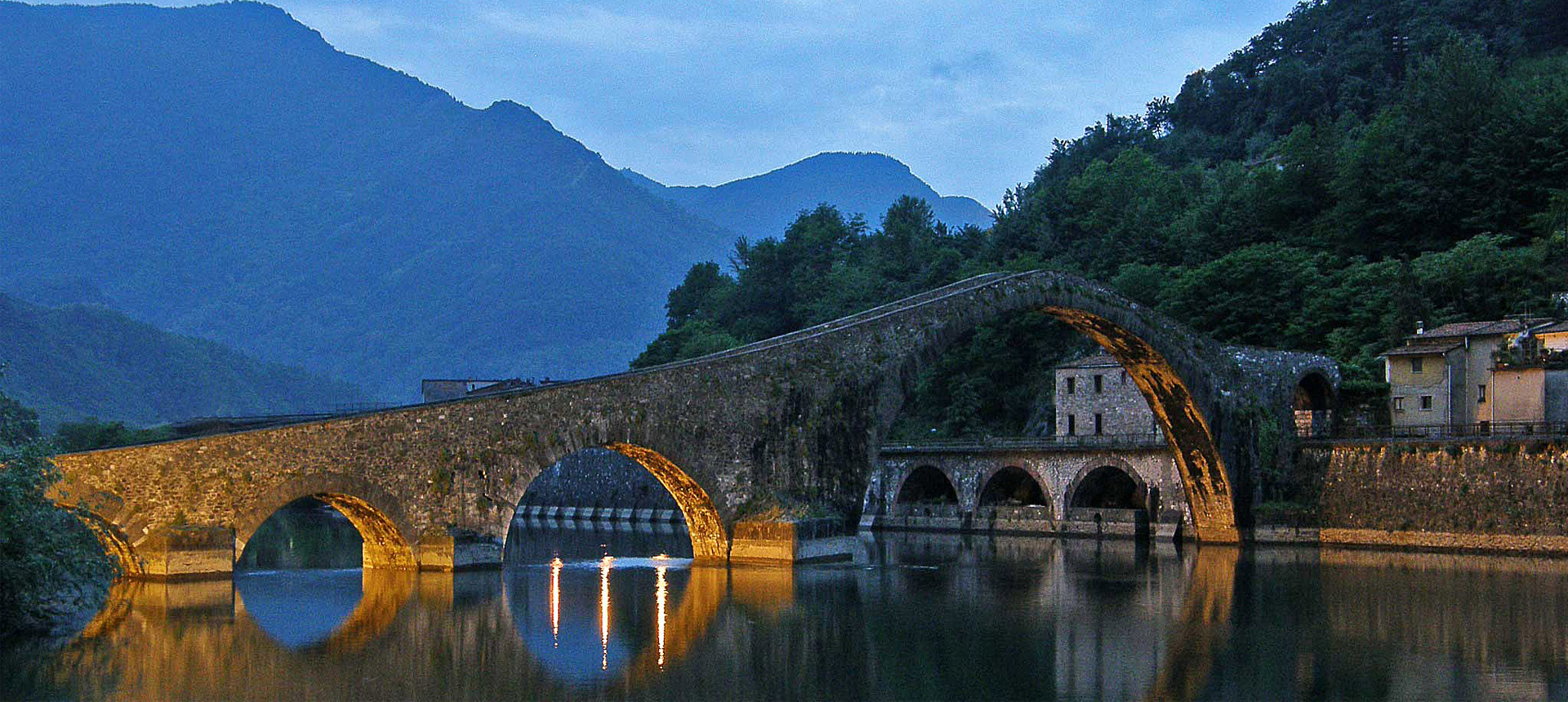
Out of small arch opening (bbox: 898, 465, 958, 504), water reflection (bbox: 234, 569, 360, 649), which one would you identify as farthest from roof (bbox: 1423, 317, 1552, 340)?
water reflection (bbox: 234, 569, 360, 649)

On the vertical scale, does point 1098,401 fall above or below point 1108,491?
above

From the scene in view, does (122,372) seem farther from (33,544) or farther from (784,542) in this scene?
(33,544)

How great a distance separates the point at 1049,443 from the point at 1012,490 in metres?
6.02

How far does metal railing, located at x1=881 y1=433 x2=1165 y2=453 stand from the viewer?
1948 inches

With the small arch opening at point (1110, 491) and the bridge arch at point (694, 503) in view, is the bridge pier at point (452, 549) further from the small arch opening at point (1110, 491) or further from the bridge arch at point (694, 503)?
the small arch opening at point (1110, 491)

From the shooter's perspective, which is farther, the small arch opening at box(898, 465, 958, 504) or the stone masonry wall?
the small arch opening at box(898, 465, 958, 504)

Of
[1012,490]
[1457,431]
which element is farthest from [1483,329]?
[1012,490]

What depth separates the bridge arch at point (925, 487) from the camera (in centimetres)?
5744

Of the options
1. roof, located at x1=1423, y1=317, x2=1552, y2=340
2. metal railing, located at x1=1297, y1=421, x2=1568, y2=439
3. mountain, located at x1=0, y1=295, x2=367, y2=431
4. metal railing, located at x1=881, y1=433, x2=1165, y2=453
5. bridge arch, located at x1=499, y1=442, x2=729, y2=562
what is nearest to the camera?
bridge arch, located at x1=499, y1=442, x2=729, y2=562

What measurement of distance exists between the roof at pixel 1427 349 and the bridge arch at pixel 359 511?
3149 cm

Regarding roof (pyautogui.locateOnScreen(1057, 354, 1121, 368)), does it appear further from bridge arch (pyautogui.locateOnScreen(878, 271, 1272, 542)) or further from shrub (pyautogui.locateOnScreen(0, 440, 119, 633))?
shrub (pyautogui.locateOnScreen(0, 440, 119, 633))

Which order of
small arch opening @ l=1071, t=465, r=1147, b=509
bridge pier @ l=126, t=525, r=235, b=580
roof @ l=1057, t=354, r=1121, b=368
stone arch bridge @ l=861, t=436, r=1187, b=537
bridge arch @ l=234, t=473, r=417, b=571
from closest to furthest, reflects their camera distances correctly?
bridge pier @ l=126, t=525, r=235, b=580 → bridge arch @ l=234, t=473, r=417, b=571 → stone arch bridge @ l=861, t=436, r=1187, b=537 → small arch opening @ l=1071, t=465, r=1147, b=509 → roof @ l=1057, t=354, r=1121, b=368

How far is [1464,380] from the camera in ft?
141

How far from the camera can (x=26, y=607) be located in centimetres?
2108
